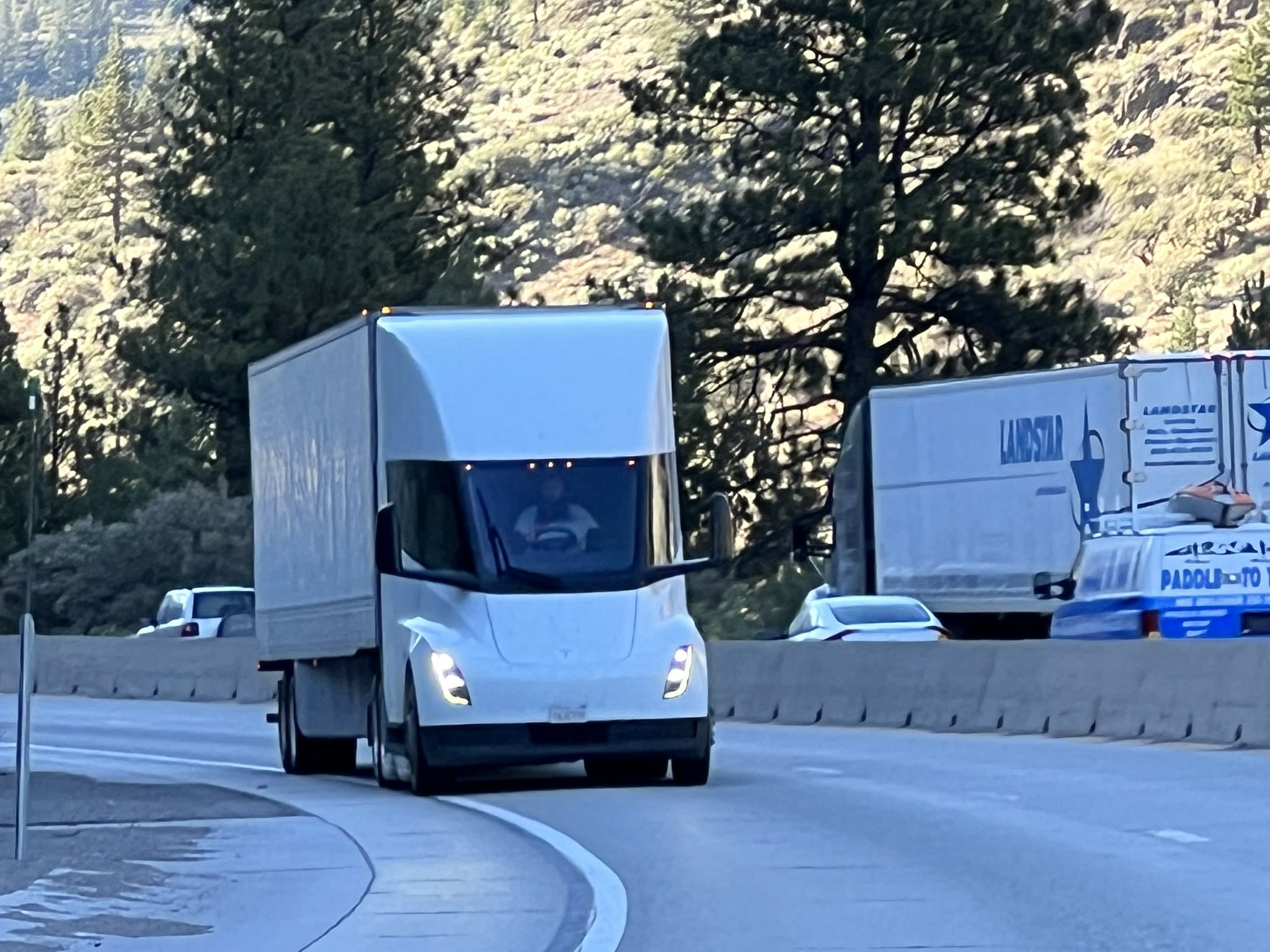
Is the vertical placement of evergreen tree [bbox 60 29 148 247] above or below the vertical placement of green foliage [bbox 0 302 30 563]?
above

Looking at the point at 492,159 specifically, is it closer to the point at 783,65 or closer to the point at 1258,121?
the point at 1258,121

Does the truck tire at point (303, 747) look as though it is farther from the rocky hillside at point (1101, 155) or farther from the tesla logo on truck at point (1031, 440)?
the rocky hillside at point (1101, 155)

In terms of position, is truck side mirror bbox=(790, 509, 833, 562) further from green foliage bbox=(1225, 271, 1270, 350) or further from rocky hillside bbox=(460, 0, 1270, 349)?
rocky hillside bbox=(460, 0, 1270, 349)

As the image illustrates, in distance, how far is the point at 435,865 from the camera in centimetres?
1443

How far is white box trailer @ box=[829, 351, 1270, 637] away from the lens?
32.2 m

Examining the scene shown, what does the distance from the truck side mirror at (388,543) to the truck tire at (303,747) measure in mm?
3879

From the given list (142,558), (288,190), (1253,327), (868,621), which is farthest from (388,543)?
(142,558)

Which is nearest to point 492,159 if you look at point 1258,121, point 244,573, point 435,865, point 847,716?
point 1258,121

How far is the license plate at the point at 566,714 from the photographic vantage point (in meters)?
18.8

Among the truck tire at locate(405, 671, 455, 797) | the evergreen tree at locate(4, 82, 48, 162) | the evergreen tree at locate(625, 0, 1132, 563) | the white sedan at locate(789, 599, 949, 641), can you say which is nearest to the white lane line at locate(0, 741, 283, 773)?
the truck tire at locate(405, 671, 455, 797)

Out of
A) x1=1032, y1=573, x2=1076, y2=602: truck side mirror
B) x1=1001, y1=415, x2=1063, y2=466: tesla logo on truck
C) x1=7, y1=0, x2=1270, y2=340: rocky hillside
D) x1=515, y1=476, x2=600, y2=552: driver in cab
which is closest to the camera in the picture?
x1=515, y1=476, x2=600, y2=552: driver in cab

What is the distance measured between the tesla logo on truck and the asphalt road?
30.0 feet

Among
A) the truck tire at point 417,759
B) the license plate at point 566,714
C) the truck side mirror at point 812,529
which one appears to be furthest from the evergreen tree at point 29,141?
the license plate at point 566,714

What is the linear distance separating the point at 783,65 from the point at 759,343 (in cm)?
533
